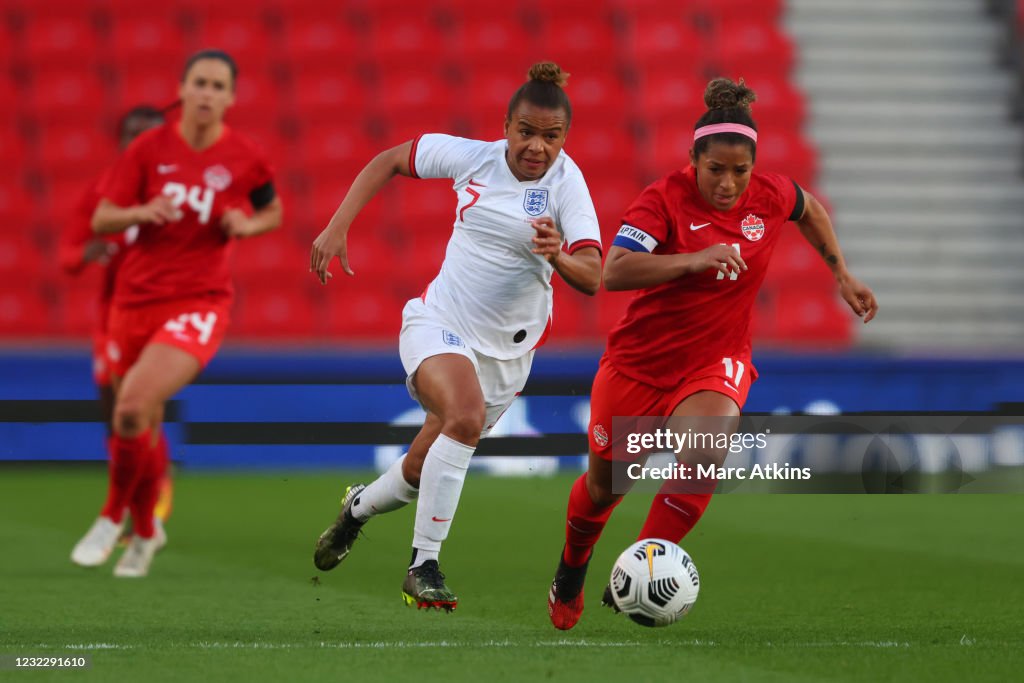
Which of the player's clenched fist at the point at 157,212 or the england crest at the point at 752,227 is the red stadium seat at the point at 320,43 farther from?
the england crest at the point at 752,227

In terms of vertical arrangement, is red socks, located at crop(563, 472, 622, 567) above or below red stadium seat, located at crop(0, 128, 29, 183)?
below

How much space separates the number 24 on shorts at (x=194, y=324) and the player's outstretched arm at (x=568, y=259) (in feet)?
7.65

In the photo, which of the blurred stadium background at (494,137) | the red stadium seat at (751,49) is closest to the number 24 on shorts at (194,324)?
the blurred stadium background at (494,137)

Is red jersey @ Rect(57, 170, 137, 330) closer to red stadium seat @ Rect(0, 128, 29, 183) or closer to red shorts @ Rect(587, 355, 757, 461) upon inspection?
red shorts @ Rect(587, 355, 757, 461)

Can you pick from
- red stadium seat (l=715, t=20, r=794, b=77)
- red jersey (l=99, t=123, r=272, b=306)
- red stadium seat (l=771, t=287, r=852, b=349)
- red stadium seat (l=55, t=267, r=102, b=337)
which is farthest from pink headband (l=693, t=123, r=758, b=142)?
red stadium seat (l=715, t=20, r=794, b=77)

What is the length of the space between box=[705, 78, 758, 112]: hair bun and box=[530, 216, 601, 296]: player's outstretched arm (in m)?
0.72

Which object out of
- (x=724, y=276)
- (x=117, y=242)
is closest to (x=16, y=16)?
(x=117, y=242)

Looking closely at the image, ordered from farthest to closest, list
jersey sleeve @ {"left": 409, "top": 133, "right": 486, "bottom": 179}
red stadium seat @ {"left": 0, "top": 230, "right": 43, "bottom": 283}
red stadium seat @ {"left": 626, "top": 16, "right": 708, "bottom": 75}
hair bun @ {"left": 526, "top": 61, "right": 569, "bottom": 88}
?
1. red stadium seat @ {"left": 626, "top": 16, "right": 708, "bottom": 75}
2. red stadium seat @ {"left": 0, "top": 230, "right": 43, "bottom": 283}
3. jersey sleeve @ {"left": 409, "top": 133, "right": 486, "bottom": 179}
4. hair bun @ {"left": 526, "top": 61, "right": 569, "bottom": 88}

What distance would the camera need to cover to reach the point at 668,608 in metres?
5.21

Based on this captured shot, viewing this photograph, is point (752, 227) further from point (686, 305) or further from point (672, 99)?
point (672, 99)

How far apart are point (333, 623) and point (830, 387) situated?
6.34 metres

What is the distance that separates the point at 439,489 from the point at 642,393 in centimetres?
87

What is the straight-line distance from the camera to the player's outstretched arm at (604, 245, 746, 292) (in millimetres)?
5215

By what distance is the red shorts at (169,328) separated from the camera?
732 centimetres
